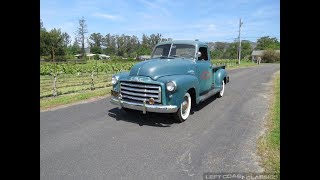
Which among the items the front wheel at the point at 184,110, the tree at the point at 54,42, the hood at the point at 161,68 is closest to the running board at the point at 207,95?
the front wheel at the point at 184,110

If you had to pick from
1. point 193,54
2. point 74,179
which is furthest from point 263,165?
point 193,54

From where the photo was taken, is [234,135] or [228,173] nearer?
[228,173]

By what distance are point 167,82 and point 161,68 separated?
22.6 inches

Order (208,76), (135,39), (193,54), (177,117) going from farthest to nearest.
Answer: (135,39) < (208,76) < (193,54) < (177,117)

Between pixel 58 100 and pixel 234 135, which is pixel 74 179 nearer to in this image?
pixel 234 135

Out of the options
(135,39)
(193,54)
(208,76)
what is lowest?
(208,76)

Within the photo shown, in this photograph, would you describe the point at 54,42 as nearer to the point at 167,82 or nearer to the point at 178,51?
the point at 178,51

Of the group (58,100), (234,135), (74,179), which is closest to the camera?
(74,179)

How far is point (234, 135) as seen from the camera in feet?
19.6

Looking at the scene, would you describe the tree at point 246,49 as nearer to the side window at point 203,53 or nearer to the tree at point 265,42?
the tree at point 265,42

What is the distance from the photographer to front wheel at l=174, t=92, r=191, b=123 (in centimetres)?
688

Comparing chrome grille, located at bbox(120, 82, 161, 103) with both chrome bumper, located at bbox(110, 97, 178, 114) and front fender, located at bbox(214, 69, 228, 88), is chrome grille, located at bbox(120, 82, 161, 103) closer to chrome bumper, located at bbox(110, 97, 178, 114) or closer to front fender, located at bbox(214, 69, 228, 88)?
chrome bumper, located at bbox(110, 97, 178, 114)
